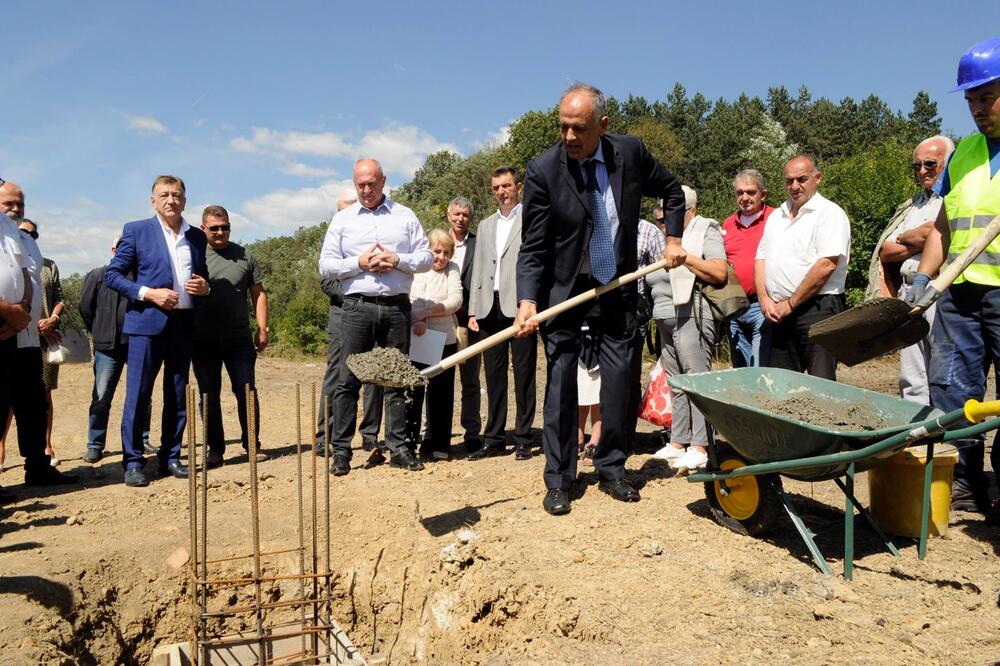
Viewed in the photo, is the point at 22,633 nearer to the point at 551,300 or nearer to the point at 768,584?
the point at 551,300

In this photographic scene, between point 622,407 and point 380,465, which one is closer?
point 622,407

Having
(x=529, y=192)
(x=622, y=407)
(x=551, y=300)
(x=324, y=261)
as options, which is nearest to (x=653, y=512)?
(x=622, y=407)

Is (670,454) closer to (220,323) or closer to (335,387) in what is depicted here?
(335,387)

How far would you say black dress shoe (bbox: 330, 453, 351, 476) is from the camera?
5504 millimetres

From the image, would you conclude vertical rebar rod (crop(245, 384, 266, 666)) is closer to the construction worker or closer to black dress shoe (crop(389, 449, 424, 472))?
black dress shoe (crop(389, 449, 424, 472))

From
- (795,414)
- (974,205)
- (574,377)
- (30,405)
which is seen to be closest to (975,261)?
(974,205)

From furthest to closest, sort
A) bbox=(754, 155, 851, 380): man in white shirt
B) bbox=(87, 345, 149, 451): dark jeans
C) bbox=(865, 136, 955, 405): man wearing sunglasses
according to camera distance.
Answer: bbox=(87, 345, 149, 451): dark jeans
bbox=(865, 136, 955, 405): man wearing sunglasses
bbox=(754, 155, 851, 380): man in white shirt

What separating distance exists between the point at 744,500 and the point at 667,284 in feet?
5.97

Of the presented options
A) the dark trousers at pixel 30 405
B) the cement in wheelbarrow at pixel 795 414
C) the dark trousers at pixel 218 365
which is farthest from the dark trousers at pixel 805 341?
the dark trousers at pixel 30 405

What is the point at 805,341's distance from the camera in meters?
4.92

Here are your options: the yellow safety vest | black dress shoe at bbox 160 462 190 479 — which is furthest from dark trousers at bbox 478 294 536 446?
the yellow safety vest

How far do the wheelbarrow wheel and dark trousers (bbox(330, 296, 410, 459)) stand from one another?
7.74 ft

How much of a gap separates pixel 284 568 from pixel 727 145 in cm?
5441

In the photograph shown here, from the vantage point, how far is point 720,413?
Answer: 364 centimetres
